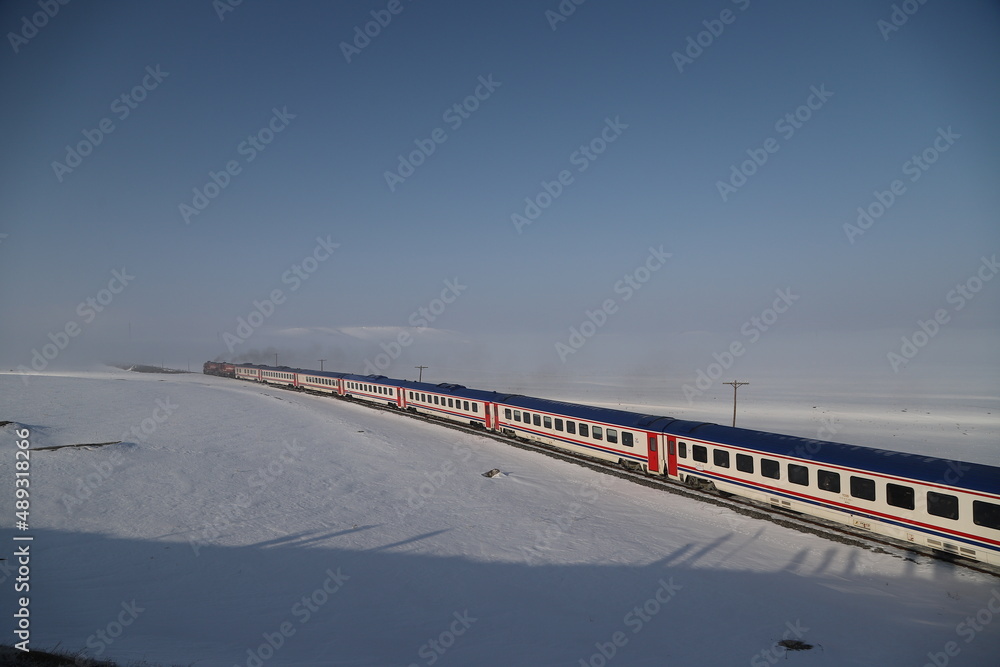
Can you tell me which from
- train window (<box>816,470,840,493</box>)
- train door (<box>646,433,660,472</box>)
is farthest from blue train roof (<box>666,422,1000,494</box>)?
train door (<box>646,433,660,472</box>)

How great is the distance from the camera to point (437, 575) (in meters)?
13.3

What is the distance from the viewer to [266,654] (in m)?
9.23

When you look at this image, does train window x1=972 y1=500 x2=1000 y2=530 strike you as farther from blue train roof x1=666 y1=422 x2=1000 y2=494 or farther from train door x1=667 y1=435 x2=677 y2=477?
train door x1=667 y1=435 x2=677 y2=477

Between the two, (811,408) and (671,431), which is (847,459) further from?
(811,408)

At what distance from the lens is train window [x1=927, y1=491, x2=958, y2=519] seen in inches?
Result: 498

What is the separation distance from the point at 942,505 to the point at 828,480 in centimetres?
281

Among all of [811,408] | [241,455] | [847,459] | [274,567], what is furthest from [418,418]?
[811,408]

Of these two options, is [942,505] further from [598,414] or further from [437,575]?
[598,414]

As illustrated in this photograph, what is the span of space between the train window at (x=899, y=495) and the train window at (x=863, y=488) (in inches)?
14.5

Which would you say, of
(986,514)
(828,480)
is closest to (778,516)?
(828,480)

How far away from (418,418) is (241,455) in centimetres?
1614

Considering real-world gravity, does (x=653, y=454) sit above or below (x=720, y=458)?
below

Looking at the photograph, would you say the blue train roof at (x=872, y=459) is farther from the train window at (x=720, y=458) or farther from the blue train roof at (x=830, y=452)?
the train window at (x=720, y=458)

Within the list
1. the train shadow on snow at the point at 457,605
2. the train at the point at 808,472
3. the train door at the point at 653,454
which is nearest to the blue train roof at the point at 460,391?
the train at the point at 808,472
